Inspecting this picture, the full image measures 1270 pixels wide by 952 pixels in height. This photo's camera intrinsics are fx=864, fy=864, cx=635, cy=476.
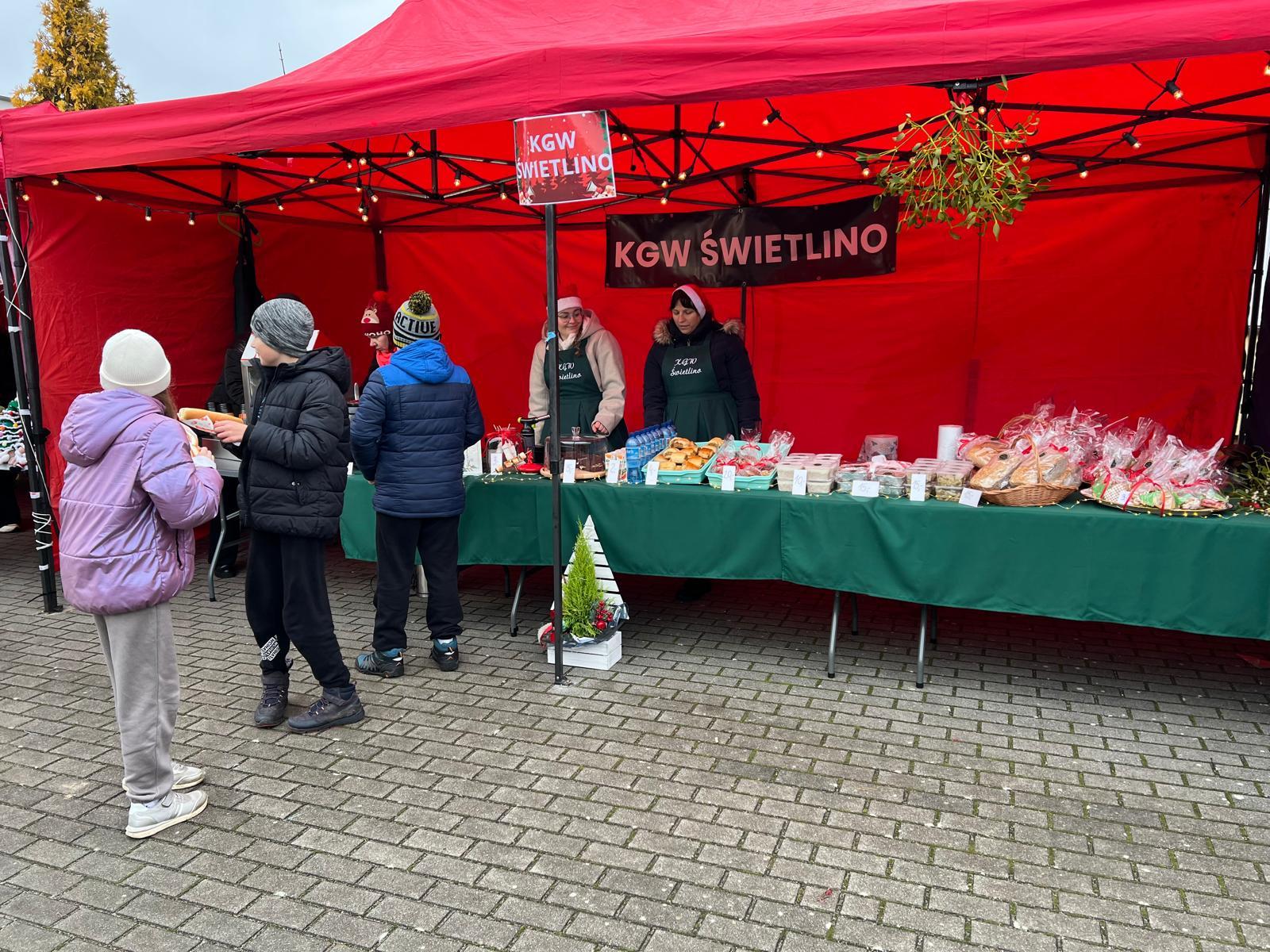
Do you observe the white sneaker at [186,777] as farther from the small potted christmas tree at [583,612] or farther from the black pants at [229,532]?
the black pants at [229,532]

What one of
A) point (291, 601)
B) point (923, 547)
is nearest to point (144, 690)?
point (291, 601)

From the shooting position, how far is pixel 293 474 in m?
3.37

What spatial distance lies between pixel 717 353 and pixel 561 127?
2.07 meters

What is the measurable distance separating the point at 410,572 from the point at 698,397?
7.18ft

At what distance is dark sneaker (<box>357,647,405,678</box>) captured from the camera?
168 inches

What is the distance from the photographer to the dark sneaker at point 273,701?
371 cm

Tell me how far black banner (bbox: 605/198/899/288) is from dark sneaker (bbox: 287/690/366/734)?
4038 millimetres

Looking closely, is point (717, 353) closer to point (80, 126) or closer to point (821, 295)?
point (821, 295)

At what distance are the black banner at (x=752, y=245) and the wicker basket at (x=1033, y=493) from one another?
2416 millimetres

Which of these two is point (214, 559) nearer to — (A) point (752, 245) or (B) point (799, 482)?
(B) point (799, 482)

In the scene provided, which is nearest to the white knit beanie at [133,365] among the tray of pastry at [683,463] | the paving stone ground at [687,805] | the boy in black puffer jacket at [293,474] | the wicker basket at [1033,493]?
the boy in black puffer jacket at [293,474]

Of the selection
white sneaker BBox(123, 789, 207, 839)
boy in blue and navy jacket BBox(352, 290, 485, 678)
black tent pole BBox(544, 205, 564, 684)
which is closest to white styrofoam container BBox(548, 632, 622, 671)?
black tent pole BBox(544, 205, 564, 684)

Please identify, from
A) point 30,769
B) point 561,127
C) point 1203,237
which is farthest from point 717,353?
point 30,769

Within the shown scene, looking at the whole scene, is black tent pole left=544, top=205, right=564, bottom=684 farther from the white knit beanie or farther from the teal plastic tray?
the white knit beanie
